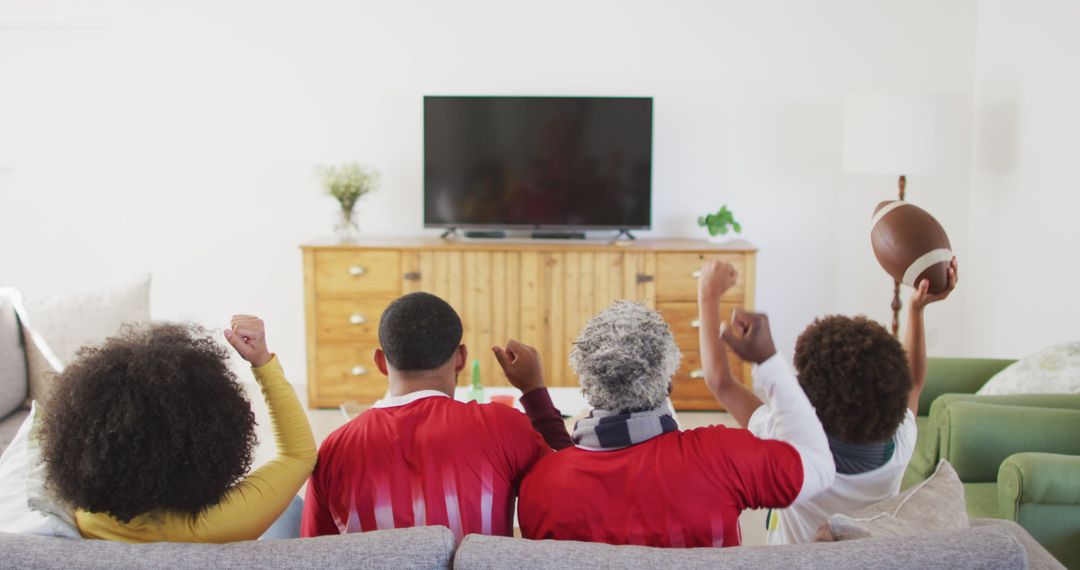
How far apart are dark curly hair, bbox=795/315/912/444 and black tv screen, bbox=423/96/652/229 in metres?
2.97

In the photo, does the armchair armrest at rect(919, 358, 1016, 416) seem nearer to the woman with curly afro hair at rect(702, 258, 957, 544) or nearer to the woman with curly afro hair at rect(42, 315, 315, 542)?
the woman with curly afro hair at rect(702, 258, 957, 544)

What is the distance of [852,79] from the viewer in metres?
4.78

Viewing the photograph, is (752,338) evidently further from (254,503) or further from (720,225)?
(720,225)

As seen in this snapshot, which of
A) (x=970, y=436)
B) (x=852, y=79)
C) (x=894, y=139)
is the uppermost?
(x=852, y=79)

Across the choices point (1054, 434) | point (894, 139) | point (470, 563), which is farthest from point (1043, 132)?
point (470, 563)

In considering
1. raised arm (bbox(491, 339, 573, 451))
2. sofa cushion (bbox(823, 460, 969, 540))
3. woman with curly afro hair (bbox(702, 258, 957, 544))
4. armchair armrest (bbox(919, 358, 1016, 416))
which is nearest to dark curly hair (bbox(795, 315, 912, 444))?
woman with curly afro hair (bbox(702, 258, 957, 544))

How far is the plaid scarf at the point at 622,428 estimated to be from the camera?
63.2 inches

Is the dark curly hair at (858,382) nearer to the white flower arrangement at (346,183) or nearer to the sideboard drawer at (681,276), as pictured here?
the sideboard drawer at (681,276)

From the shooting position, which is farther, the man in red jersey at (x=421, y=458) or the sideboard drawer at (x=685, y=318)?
the sideboard drawer at (x=685, y=318)

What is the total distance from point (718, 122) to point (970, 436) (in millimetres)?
2530

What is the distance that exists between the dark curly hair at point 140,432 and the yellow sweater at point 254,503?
3 cm

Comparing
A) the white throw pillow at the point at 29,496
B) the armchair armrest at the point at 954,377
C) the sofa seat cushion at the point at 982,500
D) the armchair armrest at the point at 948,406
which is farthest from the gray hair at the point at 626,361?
the armchair armrest at the point at 954,377

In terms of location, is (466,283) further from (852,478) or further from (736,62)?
(852,478)

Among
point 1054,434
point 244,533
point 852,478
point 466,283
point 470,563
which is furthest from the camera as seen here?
point 466,283
